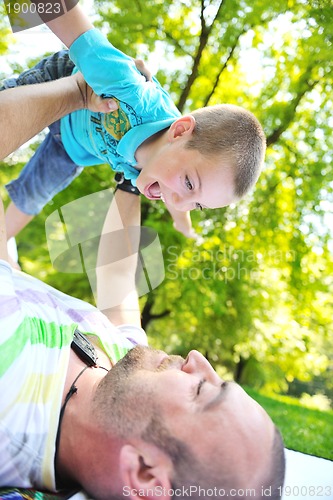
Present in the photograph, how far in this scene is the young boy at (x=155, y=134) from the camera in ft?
5.62

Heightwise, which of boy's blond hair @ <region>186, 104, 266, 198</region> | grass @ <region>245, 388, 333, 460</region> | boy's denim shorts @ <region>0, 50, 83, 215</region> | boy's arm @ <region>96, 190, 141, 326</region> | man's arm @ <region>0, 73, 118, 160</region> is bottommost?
grass @ <region>245, 388, 333, 460</region>

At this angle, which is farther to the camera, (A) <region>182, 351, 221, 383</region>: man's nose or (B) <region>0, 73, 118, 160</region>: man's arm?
(B) <region>0, 73, 118, 160</region>: man's arm

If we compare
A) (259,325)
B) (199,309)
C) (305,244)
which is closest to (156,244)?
(199,309)

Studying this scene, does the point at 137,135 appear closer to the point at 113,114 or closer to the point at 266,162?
the point at 113,114

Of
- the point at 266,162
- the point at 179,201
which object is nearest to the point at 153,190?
the point at 179,201

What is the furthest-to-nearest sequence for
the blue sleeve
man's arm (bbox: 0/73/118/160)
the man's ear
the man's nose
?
the blue sleeve < man's arm (bbox: 0/73/118/160) < the man's nose < the man's ear

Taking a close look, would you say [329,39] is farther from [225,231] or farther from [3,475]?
[3,475]

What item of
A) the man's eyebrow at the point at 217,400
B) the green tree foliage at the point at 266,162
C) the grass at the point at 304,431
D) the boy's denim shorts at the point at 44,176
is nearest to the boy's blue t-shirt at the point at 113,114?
the boy's denim shorts at the point at 44,176

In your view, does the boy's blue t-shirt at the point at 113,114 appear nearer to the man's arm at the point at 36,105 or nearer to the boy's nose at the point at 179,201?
the man's arm at the point at 36,105

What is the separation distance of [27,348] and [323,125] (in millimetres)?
4713

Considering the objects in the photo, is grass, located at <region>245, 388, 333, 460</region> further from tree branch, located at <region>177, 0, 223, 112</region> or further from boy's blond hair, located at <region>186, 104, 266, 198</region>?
tree branch, located at <region>177, 0, 223, 112</region>

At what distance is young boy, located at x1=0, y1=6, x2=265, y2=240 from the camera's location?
1714 millimetres

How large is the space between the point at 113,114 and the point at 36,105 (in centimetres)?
49

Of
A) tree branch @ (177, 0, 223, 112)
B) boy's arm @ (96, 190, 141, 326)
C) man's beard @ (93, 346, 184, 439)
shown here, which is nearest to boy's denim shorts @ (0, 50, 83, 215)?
boy's arm @ (96, 190, 141, 326)
